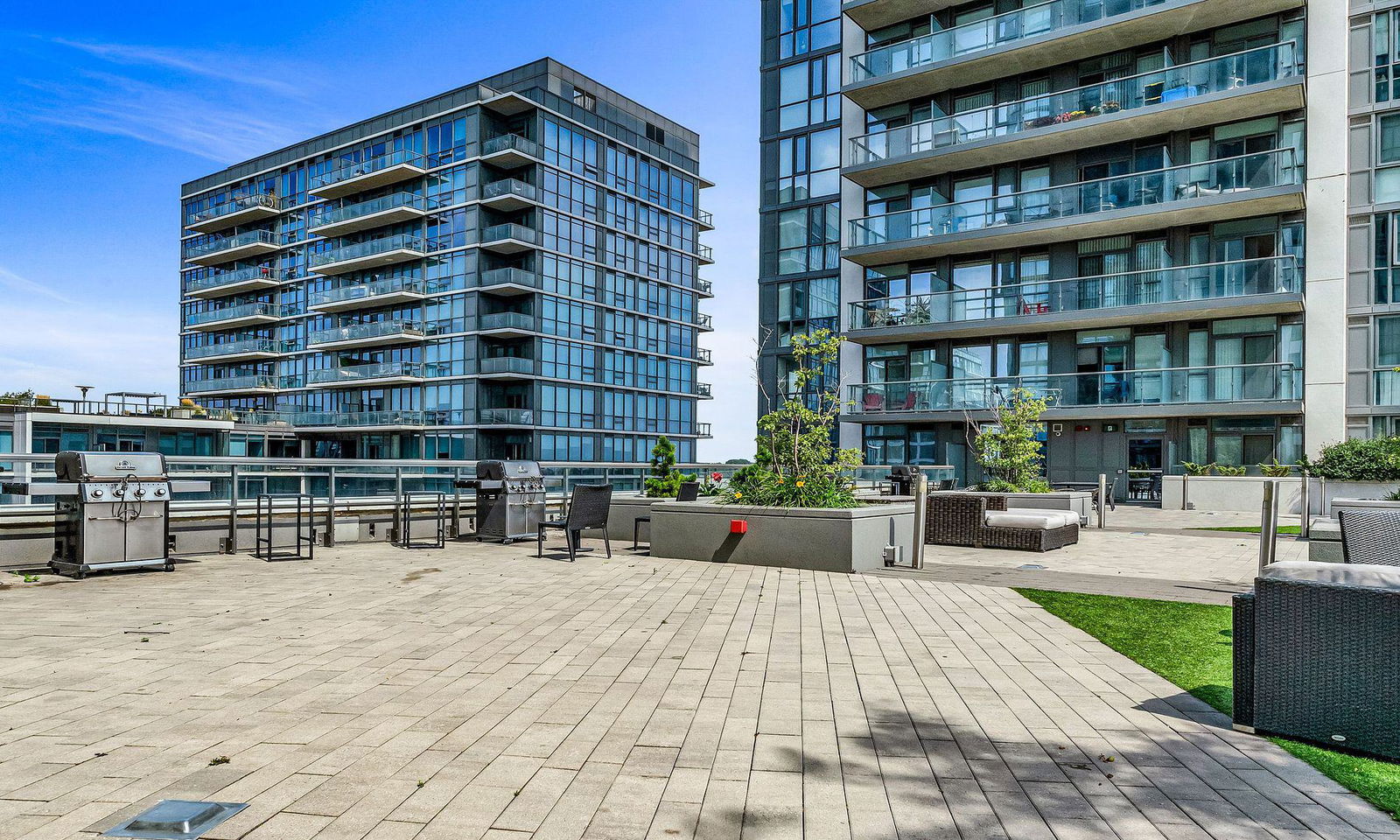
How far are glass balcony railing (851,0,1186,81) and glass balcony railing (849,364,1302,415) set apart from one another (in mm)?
10607

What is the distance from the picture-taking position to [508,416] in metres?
49.9

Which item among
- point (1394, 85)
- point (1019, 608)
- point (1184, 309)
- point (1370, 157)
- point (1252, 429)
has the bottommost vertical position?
point (1019, 608)

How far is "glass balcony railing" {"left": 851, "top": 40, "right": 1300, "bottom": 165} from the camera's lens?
2359 cm

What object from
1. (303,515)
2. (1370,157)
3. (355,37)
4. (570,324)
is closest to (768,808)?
(303,515)

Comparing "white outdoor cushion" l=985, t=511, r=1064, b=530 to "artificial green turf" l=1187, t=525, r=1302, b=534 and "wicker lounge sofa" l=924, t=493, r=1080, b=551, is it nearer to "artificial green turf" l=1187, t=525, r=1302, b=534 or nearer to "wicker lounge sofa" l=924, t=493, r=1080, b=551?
"wicker lounge sofa" l=924, t=493, r=1080, b=551

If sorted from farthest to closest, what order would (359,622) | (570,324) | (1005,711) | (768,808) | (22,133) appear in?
(570,324) < (22,133) < (359,622) < (1005,711) < (768,808)

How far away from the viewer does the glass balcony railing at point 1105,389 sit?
2359 centimetres

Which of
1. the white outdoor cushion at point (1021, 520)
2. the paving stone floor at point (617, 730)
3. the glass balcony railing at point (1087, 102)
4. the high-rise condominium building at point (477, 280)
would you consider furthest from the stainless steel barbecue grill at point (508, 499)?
the high-rise condominium building at point (477, 280)

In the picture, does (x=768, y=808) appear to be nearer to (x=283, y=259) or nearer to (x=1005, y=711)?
(x=1005, y=711)

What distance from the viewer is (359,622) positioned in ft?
22.9

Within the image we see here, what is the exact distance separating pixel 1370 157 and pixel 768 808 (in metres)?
30.1

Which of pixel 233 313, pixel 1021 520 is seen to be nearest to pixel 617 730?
pixel 1021 520

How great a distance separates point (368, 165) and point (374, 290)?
26.7 feet

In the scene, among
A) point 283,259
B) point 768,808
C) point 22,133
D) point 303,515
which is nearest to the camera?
point 768,808
